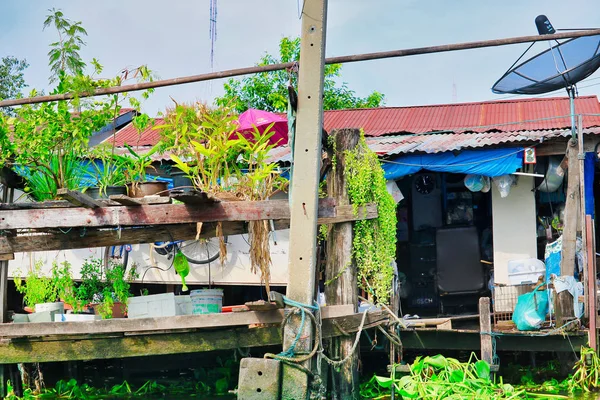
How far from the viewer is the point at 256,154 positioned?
750 centimetres

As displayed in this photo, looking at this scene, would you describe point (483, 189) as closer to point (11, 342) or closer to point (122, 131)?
point (11, 342)

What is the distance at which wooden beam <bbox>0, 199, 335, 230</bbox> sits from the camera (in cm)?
690

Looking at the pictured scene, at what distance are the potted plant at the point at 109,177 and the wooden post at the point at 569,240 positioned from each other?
5672 mm

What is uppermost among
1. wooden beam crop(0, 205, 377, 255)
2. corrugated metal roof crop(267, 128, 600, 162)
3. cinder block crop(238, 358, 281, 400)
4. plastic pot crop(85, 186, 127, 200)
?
corrugated metal roof crop(267, 128, 600, 162)

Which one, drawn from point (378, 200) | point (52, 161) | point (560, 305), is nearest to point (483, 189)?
point (560, 305)

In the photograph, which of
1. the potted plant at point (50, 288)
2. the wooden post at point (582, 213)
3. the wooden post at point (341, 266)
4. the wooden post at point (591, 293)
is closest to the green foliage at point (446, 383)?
the wooden post at point (341, 266)

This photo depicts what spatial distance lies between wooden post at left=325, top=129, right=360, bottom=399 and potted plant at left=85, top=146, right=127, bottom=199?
2.19 meters

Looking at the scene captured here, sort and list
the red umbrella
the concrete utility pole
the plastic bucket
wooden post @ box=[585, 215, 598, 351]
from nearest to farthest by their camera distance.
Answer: the concrete utility pole, the plastic bucket, wooden post @ box=[585, 215, 598, 351], the red umbrella

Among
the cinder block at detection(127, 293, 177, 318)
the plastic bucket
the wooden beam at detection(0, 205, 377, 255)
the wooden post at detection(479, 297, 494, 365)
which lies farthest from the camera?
the wooden post at detection(479, 297, 494, 365)

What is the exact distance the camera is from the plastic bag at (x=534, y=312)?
9.53m

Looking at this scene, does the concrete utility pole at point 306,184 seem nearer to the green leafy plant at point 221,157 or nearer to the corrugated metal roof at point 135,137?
the green leafy plant at point 221,157

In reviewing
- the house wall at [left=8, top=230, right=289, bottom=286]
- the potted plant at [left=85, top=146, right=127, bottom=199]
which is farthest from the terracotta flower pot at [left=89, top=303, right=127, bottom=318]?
the potted plant at [left=85, top=146, right=127, bottom=199]

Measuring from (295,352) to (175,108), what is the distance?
279 centimetres

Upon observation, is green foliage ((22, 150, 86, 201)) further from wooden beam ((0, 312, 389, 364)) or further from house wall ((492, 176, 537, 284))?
house wall ((492, 176, 537, 284))
